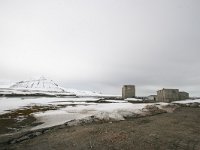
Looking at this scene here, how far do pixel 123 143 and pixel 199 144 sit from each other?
568cm

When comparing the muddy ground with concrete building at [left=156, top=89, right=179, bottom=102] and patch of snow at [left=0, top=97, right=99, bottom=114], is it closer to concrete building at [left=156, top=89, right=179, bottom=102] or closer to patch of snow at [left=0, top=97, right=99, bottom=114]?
patch of snow at [left=0, top=97, right=99, bottom=114]

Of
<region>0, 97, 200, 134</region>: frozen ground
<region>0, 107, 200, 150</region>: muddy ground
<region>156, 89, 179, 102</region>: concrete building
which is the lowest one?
<region>0, 107, 200, 150</region>: muddy ground

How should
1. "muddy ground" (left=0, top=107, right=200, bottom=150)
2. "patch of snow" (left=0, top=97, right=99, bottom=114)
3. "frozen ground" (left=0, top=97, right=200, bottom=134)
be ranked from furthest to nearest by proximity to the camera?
"patch of snow" (left=0, top=97, right=99, bottom=114) < "frozen ground" (left=0, top=97, right=200, bottom=134) < "muddy ground" (left=0, top=107, right=200, bottom=150)

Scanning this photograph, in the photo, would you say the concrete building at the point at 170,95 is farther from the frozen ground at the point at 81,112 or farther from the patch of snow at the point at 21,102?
the patch of snow at the point at 21,102

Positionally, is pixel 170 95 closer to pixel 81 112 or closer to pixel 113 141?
pixel 81 112

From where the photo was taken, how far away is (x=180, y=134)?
16859 millimetres

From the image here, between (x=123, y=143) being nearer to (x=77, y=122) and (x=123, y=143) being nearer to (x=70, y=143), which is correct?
(x=70, y=143)

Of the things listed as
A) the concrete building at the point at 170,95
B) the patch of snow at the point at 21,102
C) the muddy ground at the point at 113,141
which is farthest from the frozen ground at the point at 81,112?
the concrete building at the point at 170,95

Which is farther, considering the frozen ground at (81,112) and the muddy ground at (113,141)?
the frozen ground at (81,112)

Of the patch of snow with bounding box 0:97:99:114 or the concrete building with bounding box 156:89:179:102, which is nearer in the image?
the patch of snow with bounding box 0:97:99:114

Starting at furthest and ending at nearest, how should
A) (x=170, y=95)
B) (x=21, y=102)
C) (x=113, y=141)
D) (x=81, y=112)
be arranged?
(x=170, y=95)
(x=21, y=102)
(x=81, y=112)
(x=113, y=141)

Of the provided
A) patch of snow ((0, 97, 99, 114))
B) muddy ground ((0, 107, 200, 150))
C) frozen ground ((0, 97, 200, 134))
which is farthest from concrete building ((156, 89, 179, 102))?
muddy ground ((0, 107, 200, 150))

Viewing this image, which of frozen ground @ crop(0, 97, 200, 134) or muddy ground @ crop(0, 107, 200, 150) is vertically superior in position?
frozen ground @ crop(0, 97, 200, 134)

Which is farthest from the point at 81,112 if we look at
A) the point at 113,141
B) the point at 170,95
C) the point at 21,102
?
the point at 170,95
